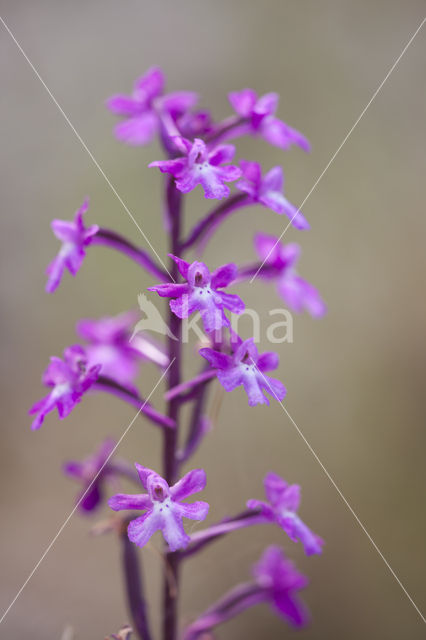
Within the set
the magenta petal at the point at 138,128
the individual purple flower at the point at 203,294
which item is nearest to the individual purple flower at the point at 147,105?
Answer: the magenta petal at the point at 138,128

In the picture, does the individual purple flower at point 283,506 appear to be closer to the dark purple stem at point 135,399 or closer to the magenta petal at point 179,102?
the dark purple stem at point 135,399

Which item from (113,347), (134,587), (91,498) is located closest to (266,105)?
(113,347)

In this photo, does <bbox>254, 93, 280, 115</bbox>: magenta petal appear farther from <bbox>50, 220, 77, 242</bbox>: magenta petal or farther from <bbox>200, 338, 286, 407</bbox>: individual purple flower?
<bbox>200, 338, 286, 407</bbox>: individual purple flower

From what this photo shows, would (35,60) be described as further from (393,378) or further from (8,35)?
(393,378)

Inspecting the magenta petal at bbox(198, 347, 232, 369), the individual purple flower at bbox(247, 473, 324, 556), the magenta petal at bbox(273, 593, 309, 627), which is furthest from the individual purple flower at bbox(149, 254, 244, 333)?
the magenta petal at bbox(273, 593, 309, 627)

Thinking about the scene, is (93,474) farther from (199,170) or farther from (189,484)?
(199,170)
